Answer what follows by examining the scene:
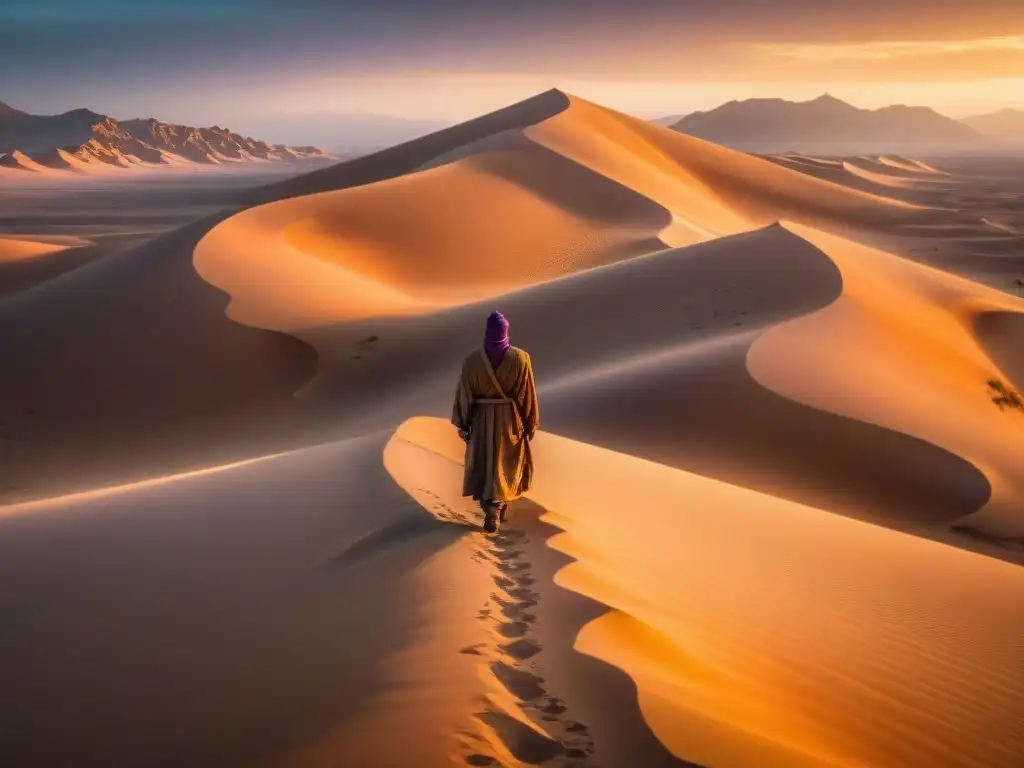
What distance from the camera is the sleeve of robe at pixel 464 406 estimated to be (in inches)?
240

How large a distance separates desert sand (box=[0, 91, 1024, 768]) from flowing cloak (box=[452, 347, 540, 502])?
1.04ft

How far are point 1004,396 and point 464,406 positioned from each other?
11.9 m

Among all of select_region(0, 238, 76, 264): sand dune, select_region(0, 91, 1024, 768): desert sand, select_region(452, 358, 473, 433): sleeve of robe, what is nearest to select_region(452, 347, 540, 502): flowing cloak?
select_region(452, 358, 473, 433): sleeve of robe

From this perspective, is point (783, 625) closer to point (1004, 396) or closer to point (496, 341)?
point (496, 341)

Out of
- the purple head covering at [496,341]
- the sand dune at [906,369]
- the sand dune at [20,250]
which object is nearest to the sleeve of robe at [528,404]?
the purple head covering at [496,341]

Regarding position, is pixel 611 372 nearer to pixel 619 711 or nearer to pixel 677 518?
pixel 677 518

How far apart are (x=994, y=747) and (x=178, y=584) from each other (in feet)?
13.8

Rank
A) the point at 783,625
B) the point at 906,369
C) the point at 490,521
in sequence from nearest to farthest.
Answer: the point at 783,625 < the point at 490,521 < the point at 906,369

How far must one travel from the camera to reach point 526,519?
20.4 ft

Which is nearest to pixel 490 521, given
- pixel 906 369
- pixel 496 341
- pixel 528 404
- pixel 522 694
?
pixel 528 404

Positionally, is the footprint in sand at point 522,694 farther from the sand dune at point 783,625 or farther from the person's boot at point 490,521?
the person's boot at point 490,521

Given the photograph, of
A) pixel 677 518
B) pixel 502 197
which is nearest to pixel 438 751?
pixel 677 518

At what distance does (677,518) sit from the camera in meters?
7.46

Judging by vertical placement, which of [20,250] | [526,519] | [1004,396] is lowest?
[526,519]
